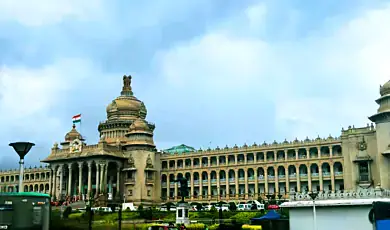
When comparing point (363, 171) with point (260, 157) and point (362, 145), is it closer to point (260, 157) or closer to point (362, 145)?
point (362, 145)

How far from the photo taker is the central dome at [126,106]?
102062mm

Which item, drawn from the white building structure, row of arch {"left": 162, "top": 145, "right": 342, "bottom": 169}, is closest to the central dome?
row of arch {"left": 162, "top": 145, "right": 342, "bottom": 169}

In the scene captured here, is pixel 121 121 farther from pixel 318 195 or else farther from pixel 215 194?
pixel 318 195

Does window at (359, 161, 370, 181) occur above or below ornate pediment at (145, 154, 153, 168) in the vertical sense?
below

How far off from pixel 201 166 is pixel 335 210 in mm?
60702

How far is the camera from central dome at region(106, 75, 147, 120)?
102062mm

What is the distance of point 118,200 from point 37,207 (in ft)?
224

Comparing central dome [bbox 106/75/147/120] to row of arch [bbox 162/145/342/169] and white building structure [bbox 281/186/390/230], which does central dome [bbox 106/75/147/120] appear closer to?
row of arch [bbox 162/145/342/169]

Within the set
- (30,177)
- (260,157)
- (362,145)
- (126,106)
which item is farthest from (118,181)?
(362,145)

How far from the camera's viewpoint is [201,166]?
3693 inches


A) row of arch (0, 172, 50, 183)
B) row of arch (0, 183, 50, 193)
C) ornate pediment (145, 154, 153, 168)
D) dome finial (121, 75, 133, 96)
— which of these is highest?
dome finial (121, 75, 133, 96)

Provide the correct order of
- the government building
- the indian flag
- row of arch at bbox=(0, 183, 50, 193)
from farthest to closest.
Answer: row of arch at bbox=(0, 183, 50, 193) < the indian flag < the government building

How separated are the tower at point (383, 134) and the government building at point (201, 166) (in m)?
2.88

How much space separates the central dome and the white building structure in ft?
226
